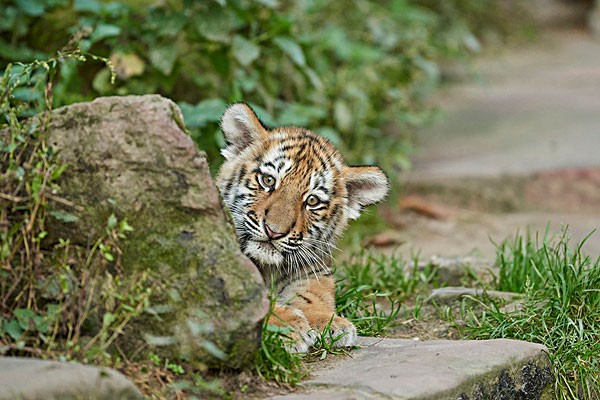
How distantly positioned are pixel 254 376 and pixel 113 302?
2.39ft

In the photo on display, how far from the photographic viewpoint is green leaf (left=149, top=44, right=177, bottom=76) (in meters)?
7.89

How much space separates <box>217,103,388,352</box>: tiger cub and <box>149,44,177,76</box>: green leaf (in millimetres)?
2513

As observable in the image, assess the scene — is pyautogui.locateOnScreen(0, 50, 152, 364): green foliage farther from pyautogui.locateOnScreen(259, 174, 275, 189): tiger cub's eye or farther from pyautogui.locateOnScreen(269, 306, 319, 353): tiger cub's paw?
pyautogui.locateOnScreen(259, 174, 275, 189): tiger cub's eye

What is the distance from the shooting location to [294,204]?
506cm

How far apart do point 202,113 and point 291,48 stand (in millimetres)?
1450

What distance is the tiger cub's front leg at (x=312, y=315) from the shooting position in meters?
4.52

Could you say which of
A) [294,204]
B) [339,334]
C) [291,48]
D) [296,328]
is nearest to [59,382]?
[296,328]

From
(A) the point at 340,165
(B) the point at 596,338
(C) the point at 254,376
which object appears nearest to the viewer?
(C) the point at 254,376

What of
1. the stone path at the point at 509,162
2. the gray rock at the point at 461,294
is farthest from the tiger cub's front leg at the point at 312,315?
the stone path at the point at 509,162

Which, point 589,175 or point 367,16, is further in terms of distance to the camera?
point 367,16

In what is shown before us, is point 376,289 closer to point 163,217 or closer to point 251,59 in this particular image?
point 163,217

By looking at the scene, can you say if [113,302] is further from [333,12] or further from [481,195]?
[333,12]

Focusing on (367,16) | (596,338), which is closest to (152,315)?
(596,338)

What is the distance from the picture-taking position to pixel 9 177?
3.78 m
